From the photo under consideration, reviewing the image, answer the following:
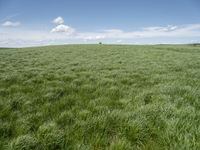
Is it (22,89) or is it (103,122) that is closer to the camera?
(103,122)

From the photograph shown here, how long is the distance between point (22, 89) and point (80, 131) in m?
Result: 4.06

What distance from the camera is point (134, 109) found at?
4.79 meters

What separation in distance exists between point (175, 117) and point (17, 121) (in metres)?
3.34

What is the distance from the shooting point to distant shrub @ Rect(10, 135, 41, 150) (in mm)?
3023

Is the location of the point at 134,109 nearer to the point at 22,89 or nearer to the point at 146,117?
the point at 146,117

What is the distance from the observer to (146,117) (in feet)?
14.0

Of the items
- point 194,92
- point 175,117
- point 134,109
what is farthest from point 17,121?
point 194,92

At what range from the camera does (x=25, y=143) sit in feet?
10.2

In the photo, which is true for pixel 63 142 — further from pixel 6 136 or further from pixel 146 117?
pixel 146 117

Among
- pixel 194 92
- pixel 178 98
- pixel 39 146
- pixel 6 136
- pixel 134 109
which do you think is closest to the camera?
pixel 39 146

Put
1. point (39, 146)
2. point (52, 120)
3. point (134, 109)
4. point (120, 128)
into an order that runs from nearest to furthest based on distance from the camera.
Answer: point (39, 146), point (120, 128), point (52, 120), point (134, 109)

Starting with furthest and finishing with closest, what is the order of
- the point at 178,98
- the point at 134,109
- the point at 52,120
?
the point at 178,98, the point at 134,109, the point at 52,120

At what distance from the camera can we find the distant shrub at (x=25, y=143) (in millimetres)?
3023

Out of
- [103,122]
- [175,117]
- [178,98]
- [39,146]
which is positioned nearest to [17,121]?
[39,146]
